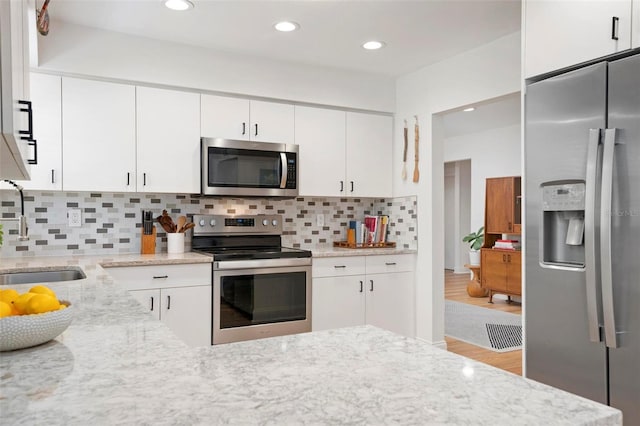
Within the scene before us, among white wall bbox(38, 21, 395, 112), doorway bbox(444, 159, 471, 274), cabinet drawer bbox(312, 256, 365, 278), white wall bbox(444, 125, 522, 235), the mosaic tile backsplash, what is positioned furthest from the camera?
doorway bbox(444, 159, 471, 274)

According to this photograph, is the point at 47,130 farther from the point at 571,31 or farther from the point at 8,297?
the point at 571,31

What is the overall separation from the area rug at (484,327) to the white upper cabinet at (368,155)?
1.57 metres

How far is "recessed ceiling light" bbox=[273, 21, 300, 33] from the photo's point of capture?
10.1 ft

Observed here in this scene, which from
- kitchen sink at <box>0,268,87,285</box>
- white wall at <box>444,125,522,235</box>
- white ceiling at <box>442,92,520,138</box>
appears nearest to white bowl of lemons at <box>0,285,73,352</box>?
kitchen sink at <box>0,268,87,285</box>

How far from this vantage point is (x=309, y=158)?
3.96 metres

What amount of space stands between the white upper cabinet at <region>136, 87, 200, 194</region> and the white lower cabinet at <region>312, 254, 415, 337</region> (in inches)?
46.9

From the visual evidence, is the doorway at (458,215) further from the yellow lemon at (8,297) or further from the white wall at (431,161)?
the yellow lemon at (8,297)

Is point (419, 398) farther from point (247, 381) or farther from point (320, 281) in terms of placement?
point (320, 281)

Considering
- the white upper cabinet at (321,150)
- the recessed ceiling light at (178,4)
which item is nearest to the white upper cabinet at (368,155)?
the white upper cabinet at (321,150)

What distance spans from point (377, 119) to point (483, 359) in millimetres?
2206

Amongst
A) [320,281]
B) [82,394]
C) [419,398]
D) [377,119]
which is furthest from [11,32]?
[377,119]

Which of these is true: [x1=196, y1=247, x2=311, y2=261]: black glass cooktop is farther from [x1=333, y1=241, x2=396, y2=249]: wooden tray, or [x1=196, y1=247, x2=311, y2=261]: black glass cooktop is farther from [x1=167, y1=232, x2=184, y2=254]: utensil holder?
[x1=333, y1=241, x2=396, y2=249]: wooden tray

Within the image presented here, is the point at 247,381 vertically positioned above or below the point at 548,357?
above

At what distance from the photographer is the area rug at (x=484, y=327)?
4277 millimetres
